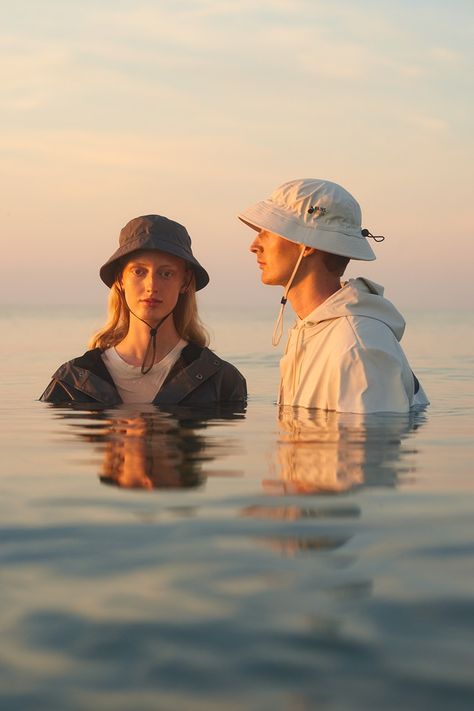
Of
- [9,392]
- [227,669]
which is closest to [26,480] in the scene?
[227,669]

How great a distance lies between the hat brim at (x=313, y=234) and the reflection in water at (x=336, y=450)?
1.14 metres

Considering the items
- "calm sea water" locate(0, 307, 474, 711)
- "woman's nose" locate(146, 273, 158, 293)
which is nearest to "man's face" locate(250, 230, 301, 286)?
"woman's nose" locate(146, 273, 158, 293)

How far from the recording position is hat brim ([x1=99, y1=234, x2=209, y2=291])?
788 cm

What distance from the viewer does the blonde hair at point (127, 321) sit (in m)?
8.29

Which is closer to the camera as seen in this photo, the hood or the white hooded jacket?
the white hooded jacket

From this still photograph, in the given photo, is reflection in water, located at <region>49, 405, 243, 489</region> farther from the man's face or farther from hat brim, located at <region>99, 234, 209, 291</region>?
the man's face

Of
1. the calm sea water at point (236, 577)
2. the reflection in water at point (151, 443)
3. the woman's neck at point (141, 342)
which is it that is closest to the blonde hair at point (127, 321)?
the woman's neck at point (141, 342)

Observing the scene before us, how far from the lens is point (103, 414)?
8.34 meters

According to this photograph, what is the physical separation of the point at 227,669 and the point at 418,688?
41 cm

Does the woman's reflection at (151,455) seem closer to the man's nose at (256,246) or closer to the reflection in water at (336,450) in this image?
the reflection in water at (336,450)

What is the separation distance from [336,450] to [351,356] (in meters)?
0.91

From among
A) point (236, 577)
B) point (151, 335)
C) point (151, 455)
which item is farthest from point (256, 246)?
point (236, 577)

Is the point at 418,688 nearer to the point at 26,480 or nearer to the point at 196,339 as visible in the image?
the point at 26,480

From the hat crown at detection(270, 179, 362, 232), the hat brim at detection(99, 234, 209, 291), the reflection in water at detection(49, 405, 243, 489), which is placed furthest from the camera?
the hat brim at detection(99, 234, 209, 291)
